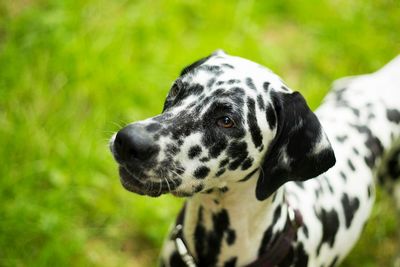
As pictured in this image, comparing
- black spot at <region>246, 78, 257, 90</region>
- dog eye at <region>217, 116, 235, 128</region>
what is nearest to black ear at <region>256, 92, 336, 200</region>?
black spot at <region>246, 78, 257, 90</region>

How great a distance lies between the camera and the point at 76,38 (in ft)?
16.4

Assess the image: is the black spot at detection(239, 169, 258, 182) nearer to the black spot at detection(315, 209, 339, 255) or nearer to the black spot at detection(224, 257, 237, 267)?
the black spot at detection(224, 257, 237, 267)

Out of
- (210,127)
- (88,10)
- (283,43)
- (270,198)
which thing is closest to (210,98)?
(210,127)

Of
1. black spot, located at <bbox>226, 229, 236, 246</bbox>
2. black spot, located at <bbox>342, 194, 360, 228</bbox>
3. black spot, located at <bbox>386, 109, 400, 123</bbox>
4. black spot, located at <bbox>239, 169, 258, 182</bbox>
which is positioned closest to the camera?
black spot, located at <bbox>239, 169, 258, 182</bbox>

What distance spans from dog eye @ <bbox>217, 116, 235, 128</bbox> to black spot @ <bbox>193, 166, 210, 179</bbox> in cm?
22

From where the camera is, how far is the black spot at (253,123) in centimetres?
261

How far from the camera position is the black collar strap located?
2857 millimetres

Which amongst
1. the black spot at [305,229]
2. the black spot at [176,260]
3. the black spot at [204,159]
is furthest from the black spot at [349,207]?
the black spot at [204,159]

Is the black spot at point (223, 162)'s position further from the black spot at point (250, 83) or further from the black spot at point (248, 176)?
the black spot at point (250, 83)

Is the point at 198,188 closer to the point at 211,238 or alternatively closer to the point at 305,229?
the point at 211,238

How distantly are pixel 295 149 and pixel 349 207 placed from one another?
927mm

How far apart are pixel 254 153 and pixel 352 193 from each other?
1.07 meters

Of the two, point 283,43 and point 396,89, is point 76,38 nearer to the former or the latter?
point 283,43

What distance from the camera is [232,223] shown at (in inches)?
111
